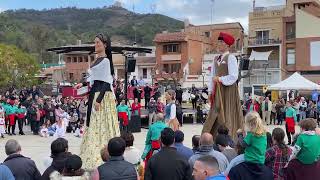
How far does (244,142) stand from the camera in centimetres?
565

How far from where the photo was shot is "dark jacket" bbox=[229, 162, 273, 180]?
5.41 metres

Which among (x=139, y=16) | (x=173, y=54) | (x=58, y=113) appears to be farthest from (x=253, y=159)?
(x=139, y=16)

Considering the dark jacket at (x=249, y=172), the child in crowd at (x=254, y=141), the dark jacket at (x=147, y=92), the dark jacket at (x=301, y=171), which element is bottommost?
the dark jacket at (x=147, y=92)

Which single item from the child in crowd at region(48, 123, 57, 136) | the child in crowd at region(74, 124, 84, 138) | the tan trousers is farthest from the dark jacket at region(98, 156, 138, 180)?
the tan trousers

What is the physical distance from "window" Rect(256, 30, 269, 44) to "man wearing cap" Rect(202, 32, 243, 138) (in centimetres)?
4608

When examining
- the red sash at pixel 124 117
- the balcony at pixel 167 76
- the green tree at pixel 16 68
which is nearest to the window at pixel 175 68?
the balcony at pixel 167 76

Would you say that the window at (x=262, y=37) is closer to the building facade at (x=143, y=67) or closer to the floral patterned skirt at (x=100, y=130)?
the building facade at (x=143, y=67)

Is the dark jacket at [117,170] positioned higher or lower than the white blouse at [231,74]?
lower

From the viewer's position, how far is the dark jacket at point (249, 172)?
17.7 ft

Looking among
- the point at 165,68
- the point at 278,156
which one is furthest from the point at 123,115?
the point at 165,68

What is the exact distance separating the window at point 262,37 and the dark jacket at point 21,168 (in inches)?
1952

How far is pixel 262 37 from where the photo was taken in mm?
54500

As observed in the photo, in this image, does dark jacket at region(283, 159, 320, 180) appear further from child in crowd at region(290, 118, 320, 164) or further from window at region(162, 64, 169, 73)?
window at region(162, 64, 169, 73)

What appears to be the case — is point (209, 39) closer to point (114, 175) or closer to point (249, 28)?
point (249, 28)
